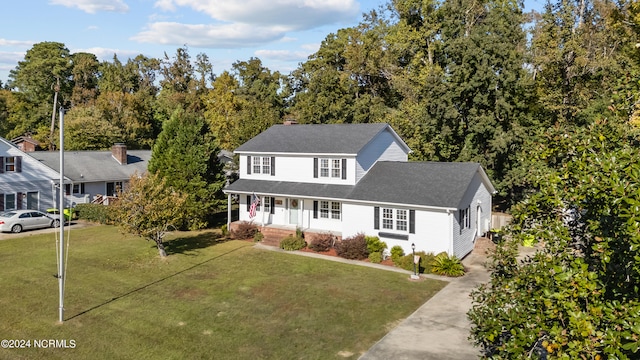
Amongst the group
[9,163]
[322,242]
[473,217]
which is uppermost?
[9,163]

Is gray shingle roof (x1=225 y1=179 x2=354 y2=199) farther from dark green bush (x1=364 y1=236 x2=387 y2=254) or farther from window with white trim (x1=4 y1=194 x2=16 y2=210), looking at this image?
window with white trim (x1=4 y1=194 x2=16 y2=210)

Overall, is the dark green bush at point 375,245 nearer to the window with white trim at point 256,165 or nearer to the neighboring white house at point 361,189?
the neighboring white house at point 361,189

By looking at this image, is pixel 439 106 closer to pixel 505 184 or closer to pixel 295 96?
pixel 505 184

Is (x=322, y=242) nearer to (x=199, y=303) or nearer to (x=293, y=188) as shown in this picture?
(x=293, y=188)

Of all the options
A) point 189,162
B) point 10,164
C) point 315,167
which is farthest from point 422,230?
point 10,164

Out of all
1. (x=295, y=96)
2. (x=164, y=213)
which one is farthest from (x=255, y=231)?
(x=295, y=96)


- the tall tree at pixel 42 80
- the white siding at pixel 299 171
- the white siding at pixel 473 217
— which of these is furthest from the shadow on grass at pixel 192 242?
the tall tree at pixel 42 80
